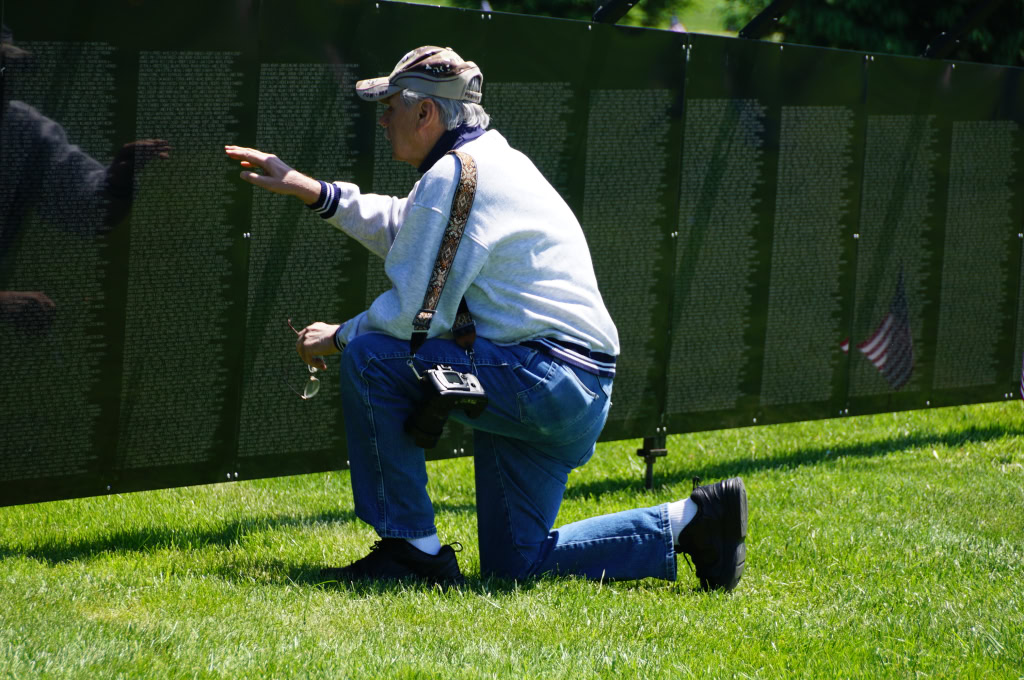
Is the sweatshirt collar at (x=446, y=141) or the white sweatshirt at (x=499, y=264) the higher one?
the sweatshirt collar at (x=446, y=141)

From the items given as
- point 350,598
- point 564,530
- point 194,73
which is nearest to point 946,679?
point 564,530

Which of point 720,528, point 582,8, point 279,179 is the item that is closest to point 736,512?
A: point 720,528

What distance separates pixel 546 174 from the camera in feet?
19.3

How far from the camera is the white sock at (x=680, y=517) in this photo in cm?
449

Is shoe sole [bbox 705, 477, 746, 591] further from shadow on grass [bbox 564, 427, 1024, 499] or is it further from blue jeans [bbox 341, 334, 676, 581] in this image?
shadow on grass [bbox 564, 427, 1024, 499]

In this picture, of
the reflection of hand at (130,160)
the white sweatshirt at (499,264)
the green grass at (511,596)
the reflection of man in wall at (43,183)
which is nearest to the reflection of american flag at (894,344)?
the green grass at (511,596)

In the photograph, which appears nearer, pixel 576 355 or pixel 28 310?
pixel 576 355

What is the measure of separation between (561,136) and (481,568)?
2.17m

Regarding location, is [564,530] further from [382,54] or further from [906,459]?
[906,459]

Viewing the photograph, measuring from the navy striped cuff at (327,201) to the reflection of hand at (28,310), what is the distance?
1020 mm

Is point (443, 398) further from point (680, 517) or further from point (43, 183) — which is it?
point (43, 183)

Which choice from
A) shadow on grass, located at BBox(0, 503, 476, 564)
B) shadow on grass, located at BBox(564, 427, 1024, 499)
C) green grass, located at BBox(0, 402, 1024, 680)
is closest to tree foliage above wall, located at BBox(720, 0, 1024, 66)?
shadow on grass, located at BBox(564, 427, 1024, 499)

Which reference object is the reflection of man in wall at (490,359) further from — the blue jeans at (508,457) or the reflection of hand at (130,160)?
the reflection of hand at (130,160)

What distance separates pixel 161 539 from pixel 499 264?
5.97ft
